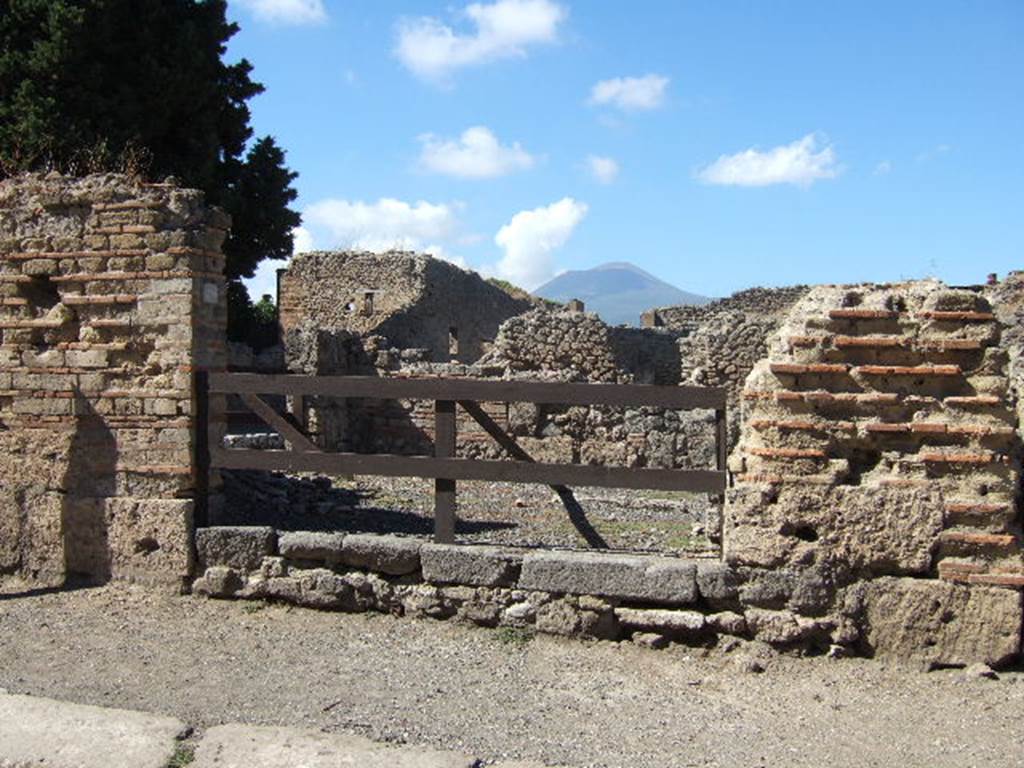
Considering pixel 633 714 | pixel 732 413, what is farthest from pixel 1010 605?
pixel 732 413

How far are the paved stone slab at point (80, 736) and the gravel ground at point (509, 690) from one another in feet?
0.88

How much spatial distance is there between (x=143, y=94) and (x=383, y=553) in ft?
53.8

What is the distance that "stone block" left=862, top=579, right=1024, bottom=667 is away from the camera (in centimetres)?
559

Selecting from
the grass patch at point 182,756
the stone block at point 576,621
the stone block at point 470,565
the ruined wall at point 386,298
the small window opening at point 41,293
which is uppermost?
the ruined wall at point 386,298

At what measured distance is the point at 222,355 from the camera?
7.57m

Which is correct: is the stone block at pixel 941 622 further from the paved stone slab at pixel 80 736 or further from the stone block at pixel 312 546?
the paved stone slab at pixel 80 736

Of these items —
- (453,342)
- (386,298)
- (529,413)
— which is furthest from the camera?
(453,342)

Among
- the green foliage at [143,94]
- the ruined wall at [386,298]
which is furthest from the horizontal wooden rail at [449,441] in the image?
the ruined wall at [386,298]

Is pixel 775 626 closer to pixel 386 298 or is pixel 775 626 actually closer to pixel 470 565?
pixel 470 565

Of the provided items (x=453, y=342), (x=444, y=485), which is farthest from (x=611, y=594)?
(x=453, y=342)

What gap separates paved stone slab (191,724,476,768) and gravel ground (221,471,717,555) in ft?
9.84

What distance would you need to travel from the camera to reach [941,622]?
5676mm

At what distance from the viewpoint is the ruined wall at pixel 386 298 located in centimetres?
2897

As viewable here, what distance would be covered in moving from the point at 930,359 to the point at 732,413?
8235 mm
